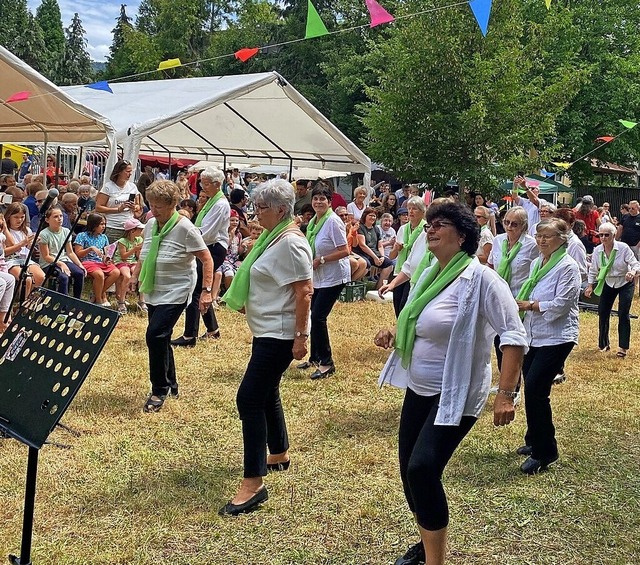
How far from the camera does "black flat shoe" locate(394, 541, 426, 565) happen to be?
3.39 meters

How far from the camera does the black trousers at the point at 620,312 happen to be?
8555mm

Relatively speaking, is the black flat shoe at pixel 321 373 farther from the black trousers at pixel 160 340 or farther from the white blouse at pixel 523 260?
the white blouse at pixel 523 260

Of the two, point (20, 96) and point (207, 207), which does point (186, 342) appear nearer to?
point (207, 207)

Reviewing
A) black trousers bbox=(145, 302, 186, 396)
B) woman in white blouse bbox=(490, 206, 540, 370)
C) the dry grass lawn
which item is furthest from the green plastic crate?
black trousers bbox=(145, 302, 186, 396)

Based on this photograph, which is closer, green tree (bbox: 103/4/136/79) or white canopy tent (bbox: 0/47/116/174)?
white canopy tent (bbox: 0/47/116/174)

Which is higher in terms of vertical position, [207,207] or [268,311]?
[207,207]

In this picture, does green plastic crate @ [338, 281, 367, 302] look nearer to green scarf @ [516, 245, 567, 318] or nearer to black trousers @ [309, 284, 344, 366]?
black trousers @ [309, 284, 344, 366]

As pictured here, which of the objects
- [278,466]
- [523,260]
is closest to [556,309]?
[523,260]

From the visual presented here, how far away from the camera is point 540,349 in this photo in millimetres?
4809

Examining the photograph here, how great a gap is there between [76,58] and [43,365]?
189 feet

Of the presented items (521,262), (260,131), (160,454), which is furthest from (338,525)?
(260,131)

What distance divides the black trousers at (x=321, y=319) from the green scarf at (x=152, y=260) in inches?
68.2

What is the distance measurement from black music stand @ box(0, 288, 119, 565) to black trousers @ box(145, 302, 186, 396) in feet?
7.24

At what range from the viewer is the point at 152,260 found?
5.27m
